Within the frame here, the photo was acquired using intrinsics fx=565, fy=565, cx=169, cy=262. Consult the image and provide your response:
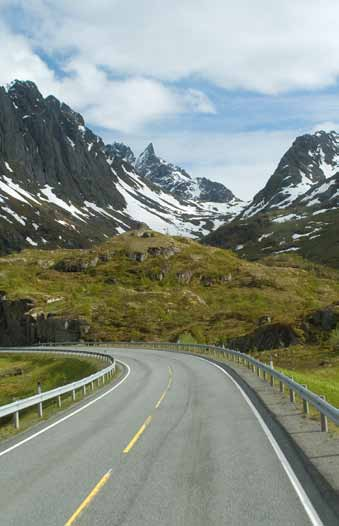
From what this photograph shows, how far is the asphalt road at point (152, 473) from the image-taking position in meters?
8.78

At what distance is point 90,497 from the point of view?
980cm

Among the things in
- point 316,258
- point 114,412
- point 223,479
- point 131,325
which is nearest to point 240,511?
point 223,479

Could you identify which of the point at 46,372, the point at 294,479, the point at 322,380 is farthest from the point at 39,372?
the point at 294,479

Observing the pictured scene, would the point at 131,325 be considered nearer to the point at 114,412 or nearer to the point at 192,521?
the point at 114,412

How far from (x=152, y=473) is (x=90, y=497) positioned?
1.84 m

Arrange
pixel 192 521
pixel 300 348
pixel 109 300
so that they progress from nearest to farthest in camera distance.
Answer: pixel 192 521 < pixel 300 348 < pixel 109 300

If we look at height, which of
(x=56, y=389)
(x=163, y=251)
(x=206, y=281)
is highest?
(x=163, y=251)

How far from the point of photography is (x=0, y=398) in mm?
46781

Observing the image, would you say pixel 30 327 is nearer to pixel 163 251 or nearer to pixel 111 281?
pixel 111 281

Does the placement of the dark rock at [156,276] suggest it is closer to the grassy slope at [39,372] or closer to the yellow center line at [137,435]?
the grassy slope at [39,372]

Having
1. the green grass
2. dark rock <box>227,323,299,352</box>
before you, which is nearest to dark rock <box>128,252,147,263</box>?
dark rock <box>227,323,299,352</box>

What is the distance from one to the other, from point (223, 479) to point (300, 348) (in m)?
43.0

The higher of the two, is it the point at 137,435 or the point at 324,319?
the point at 324,319

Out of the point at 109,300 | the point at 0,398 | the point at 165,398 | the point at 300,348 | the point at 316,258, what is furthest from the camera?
the point at 316,258
